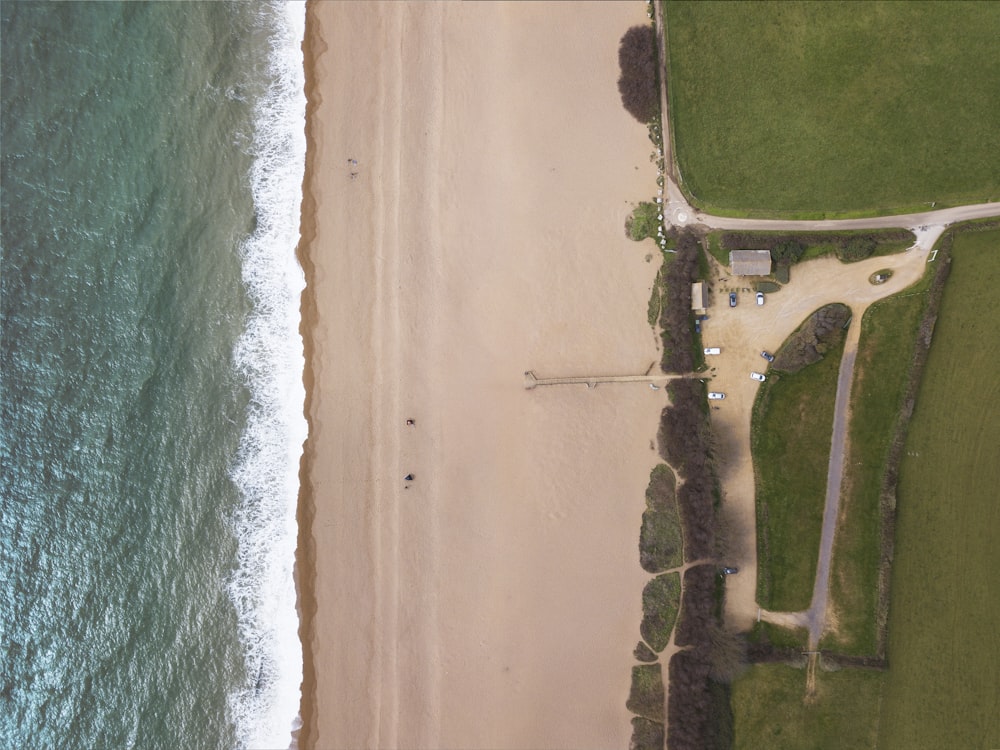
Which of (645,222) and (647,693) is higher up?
(645,222)

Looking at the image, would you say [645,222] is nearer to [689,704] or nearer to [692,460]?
[692,460]

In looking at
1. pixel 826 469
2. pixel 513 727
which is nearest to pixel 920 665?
pixel 826 469

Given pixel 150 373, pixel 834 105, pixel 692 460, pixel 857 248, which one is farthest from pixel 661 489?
pixel 150 373

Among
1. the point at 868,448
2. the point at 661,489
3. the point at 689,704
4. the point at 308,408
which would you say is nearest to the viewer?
the point at 689,704

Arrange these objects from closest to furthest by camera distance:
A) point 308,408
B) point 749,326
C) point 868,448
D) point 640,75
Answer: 1. point 868,448
2. point 749,326
3. point 308,408
4. point 640,75

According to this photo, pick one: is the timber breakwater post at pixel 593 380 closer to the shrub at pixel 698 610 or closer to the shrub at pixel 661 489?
the shrub at pixel 661 489

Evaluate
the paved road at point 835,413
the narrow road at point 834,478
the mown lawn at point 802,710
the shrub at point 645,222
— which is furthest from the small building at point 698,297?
the mown lawn at point 802,710
